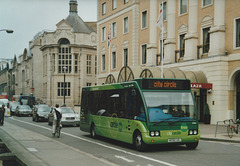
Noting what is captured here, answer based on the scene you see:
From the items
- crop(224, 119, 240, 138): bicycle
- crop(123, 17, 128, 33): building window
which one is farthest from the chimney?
crop(224, 119, 240, 138): bicycle

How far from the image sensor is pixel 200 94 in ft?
99.8

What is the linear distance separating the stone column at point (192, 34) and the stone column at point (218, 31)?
2500 mm

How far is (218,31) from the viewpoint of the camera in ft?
88.3

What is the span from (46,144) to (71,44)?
182ft

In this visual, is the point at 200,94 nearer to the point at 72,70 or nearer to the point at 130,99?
the point at 130,99

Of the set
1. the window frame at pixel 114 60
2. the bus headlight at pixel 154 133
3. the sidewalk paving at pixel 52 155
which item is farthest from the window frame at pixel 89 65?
the bus headlight at pixel 154 133

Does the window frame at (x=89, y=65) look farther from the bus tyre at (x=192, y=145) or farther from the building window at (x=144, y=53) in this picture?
the bus tyre at (x=192, y=145)

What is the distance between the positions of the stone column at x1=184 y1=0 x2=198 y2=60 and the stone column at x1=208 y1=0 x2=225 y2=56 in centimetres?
250

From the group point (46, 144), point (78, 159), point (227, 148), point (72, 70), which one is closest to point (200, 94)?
point (227, 148)

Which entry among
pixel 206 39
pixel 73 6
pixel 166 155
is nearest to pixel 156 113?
pixel 166 155

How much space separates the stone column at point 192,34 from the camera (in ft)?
97.8

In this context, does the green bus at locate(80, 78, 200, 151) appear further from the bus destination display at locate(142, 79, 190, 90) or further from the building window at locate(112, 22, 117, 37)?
the building window at locate(112, 22, 117, 37)

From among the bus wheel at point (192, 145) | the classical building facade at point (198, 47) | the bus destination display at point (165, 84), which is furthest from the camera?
the classical building facade at point (198, 47)

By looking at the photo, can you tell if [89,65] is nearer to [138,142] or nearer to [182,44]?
[182,44]
